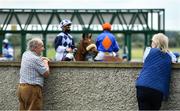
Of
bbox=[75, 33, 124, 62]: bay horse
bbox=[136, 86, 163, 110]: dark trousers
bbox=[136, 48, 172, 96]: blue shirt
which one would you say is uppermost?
bbox=[75, 33, 124, 62]: bay horse

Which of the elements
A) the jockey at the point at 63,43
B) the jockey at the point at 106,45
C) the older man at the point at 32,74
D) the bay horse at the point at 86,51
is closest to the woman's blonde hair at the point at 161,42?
the older man at the point at 32,74

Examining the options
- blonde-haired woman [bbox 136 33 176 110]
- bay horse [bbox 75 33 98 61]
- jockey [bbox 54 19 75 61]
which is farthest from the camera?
bay horse [bbox 75 33 98 61]

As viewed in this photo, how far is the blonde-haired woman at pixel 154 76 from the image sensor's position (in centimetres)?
1038

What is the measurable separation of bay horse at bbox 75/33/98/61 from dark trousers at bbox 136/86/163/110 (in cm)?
385

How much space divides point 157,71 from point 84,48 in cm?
433

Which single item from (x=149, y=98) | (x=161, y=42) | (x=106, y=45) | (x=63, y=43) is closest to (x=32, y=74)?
(x=149, y=98)

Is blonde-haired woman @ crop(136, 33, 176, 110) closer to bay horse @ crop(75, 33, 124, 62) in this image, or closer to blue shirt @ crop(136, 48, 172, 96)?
blue shirt @ crop(136, 48, 172, 96)

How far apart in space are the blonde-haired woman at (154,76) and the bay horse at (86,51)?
12.7 feet

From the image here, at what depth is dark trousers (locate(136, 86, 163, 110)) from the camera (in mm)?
10383

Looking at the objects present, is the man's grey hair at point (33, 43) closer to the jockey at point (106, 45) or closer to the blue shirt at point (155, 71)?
the blue shirt at point (155, 71)

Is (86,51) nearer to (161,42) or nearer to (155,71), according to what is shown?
(161,42)

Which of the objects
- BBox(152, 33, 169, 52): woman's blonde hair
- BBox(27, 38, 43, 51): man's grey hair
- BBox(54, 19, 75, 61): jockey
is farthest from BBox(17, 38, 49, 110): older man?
BBox(54, 19, 75, 61): jockey

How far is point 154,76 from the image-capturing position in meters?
10.4

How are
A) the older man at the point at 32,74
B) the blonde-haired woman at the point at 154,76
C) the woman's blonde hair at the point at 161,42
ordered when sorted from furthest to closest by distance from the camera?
1. the older man at the point at 32,74
2. the woman's blonde hair at the point at 161,42
3. the blonde-haired woman at the point at 154,76
